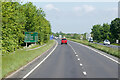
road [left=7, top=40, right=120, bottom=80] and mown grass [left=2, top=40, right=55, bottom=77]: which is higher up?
mown grass [left=2, top=40, right=55, bottom=77]

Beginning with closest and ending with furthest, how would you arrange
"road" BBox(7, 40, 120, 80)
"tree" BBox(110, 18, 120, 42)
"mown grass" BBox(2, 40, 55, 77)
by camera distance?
"road" BBox(7, 40, 120, 80)
"mown grass" BBox(2, 40, 55, 77)
"tree" BBox(110, 18, 120, 42)

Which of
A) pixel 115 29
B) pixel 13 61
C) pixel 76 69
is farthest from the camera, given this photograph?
pixel 115 29

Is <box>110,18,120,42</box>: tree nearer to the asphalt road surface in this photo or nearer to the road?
the asphalt road surface

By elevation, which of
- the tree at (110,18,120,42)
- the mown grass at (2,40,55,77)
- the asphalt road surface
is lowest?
the asphalt road surface

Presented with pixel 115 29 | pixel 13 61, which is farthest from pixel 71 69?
pixel 115 29

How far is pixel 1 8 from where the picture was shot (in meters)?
15.5

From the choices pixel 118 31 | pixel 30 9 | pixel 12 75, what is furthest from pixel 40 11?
pixel 12 75

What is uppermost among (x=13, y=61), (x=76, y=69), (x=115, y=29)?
(x=115, y=29)

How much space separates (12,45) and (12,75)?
15.0ft

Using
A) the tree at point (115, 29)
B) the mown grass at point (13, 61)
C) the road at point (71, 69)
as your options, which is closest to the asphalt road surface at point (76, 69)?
the road at point (71, 69)

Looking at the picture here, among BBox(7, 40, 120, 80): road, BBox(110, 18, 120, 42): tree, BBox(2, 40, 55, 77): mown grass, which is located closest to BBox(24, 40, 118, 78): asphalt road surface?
BBox(7, 40, 120, 80): road

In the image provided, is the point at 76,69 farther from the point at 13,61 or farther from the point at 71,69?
the point at 13,61

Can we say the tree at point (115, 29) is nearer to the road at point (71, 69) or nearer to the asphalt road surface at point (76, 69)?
the asphalt road surface at point (76, 69)

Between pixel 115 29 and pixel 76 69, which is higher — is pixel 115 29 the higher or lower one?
the higher one
